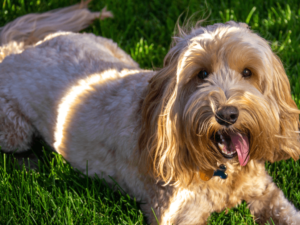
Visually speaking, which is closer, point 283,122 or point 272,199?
point 283,122

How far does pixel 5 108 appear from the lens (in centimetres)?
378

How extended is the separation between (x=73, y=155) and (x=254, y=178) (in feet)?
5.66

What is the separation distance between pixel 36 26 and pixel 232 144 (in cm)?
306

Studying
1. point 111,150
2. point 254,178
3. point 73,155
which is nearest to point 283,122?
point 254,178

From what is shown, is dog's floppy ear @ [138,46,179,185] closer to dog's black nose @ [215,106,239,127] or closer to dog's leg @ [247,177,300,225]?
dog's black nose @ [215,106,239,127]

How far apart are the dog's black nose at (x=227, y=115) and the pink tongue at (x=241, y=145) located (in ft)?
0.79

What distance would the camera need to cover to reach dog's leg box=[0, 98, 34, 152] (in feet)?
12.5

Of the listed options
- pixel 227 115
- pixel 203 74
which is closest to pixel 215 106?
pixel 227 115

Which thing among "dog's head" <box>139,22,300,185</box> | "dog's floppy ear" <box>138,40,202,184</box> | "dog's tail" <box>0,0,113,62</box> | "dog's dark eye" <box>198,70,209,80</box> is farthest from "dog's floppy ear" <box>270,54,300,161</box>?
"dog's tail" <box>0,0,113,62</box>

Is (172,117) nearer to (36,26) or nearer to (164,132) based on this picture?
(164,132)

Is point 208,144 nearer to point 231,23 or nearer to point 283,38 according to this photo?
point 231,23

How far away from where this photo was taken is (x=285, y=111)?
8.87 ft

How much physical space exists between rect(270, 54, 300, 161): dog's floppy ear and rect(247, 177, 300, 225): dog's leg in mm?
506

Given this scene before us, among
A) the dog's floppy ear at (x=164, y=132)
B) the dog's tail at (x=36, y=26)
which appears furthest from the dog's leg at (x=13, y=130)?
the dog's floppy ear at (x=164, y=132)
